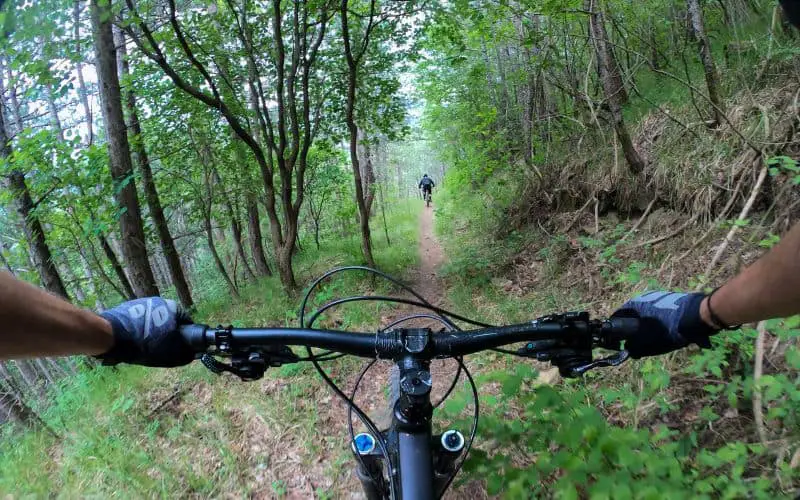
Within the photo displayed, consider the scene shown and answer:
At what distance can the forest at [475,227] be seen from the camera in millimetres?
1896

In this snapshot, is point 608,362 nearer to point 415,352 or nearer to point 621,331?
point 621,331

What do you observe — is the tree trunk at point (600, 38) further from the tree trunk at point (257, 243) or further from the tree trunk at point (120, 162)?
the tree trunk at point (257, 243)

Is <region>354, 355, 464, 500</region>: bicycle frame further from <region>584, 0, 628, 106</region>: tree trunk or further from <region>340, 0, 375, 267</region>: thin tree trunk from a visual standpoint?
<region>340, 0, 375, 267</region>: thin tree trunk

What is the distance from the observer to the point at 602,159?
5.83 meters

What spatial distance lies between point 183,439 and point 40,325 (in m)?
3.13

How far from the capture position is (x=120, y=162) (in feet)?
19.9

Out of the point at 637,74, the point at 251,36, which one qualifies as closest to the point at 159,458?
the point at 251,36

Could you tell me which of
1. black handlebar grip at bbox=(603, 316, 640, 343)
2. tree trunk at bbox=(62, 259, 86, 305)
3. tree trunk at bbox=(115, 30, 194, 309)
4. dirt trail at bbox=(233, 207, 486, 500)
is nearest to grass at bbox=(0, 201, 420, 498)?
dirt trail at bbox=(233, 207, 486, 500)

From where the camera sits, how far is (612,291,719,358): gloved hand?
112 cm

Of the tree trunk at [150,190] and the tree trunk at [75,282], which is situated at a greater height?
the tree trunk at [150,190]

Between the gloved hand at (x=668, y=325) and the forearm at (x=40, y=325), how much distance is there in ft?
5.45

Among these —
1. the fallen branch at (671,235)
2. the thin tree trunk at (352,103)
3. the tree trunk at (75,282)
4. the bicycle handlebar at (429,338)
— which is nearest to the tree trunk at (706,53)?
the fallen branch at (671,235)

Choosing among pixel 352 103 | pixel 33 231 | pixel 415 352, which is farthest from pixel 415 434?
pixel 33 231

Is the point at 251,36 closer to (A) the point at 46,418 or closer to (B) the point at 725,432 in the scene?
(A) the point at 46,418
